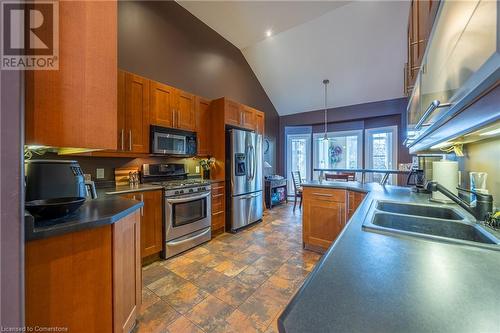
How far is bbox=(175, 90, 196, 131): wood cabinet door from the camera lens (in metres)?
3.03

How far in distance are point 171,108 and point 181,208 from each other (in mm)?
1437

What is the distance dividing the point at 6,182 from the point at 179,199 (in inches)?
78.4

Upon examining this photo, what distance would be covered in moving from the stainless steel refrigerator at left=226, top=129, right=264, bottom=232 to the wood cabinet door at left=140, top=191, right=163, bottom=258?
126 cm

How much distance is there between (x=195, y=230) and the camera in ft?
9.41

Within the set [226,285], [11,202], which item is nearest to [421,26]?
[11,202]

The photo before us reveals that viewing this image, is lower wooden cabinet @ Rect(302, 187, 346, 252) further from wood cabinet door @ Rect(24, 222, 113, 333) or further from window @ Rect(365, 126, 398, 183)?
window @ Rect(365, 126, 398, 183)

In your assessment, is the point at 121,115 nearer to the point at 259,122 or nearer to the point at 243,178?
the point at 243,178

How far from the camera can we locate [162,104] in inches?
111

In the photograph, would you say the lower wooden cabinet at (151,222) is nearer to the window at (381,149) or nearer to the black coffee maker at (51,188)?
the black coffee maker at (51,188)

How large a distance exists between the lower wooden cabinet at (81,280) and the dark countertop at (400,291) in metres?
1.11

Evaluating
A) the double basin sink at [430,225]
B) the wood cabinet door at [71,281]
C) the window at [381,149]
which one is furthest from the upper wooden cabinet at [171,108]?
the window at [381,149]

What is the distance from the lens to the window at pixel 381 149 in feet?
15.3

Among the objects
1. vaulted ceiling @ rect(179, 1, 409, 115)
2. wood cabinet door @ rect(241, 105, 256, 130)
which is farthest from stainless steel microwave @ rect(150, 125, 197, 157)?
vaulted ceiling @ rect(179, 1, 409, 115)

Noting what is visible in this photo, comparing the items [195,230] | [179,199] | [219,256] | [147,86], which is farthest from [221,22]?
[219,256]
